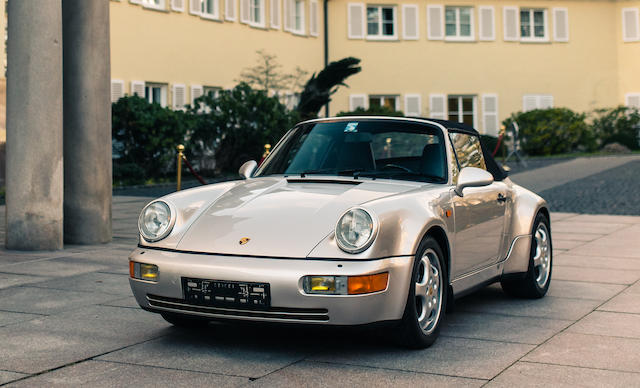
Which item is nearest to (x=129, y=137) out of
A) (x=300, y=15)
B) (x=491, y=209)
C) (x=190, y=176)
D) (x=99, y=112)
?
(x=190, y=176)

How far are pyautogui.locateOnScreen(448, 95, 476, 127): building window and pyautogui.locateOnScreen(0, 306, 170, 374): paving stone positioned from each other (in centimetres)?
3061

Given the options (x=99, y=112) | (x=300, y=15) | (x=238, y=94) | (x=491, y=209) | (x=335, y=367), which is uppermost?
(x=300, y=15)

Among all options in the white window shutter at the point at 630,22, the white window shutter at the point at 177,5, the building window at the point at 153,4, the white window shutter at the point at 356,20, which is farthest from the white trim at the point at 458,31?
the building window at the point at 153,4

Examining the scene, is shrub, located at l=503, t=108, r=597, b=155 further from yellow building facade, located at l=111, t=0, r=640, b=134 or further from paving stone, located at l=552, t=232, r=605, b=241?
paving stone, located at l=552, t=232, r=605, b=241

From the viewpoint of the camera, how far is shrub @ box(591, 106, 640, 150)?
36.1 m

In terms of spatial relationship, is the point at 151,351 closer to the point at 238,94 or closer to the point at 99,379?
the point at 99,379

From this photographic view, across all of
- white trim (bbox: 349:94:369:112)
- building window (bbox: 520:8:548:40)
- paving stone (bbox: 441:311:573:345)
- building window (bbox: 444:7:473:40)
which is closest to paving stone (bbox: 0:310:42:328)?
paving stone (bbox: 441:311:573:345)

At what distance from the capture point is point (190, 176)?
23.5m

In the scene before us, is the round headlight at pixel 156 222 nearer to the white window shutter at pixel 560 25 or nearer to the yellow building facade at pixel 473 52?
the yellow building facade at pixel 473 52

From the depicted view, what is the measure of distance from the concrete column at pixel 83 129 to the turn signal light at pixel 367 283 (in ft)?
19.8

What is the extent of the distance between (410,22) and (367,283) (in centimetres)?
3162

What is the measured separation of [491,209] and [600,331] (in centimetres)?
111

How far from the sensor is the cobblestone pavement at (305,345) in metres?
4.80

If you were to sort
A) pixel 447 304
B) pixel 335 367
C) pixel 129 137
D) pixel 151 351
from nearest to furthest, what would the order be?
pixel 335 367, pixel 151 351, pixel 447 304, pixel 129 137
